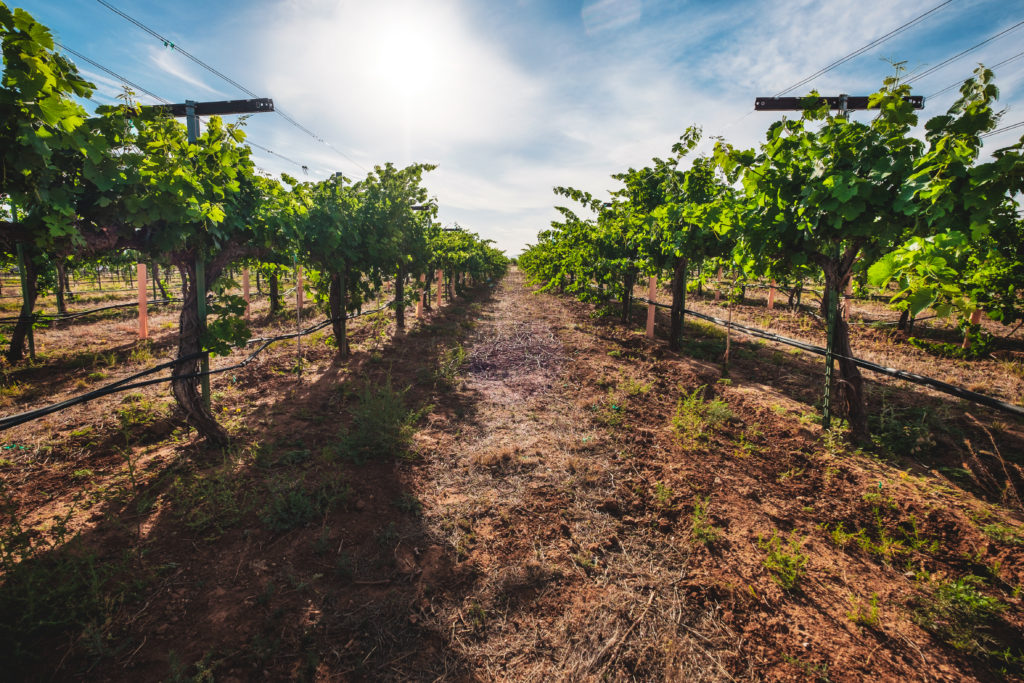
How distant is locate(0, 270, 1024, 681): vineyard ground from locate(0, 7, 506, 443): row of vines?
1534 millimetres

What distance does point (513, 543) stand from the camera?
3.26 metres

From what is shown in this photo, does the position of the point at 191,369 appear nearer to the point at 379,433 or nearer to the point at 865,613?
the point at 379,433

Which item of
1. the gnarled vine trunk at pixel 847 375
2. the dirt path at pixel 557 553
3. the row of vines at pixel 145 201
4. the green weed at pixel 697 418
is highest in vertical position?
the row of vines at pixel 145 201

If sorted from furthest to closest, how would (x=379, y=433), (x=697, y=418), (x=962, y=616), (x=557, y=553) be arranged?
1. (x=697, y=418)
2. (x=379, y=433)
3. (x=557, y=553)
4. (x=962, y=616)

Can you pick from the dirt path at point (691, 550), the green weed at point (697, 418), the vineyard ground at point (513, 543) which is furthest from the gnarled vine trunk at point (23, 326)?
the green weed at point (697, 418)

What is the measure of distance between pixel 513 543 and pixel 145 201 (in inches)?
171

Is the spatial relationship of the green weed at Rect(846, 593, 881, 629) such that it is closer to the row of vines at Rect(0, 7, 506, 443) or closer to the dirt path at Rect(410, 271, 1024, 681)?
the dirt path at Rect(410, 271, 1024, 681)

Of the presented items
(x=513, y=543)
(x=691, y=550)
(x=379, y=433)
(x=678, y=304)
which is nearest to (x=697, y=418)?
(x=691, y=550)

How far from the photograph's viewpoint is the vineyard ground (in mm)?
2305

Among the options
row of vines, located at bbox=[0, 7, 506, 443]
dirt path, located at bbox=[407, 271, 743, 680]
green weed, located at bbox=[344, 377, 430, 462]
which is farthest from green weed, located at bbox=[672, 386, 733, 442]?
row of vines, located at bbox=[0, 7, 506, 443]

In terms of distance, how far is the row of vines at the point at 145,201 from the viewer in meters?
2.32

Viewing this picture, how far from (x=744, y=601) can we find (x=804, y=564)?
727 mm

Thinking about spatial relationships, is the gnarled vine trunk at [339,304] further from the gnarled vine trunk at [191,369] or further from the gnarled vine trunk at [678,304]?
the gnarled vine trunk at [678,304]

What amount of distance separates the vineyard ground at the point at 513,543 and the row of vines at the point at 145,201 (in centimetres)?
153
